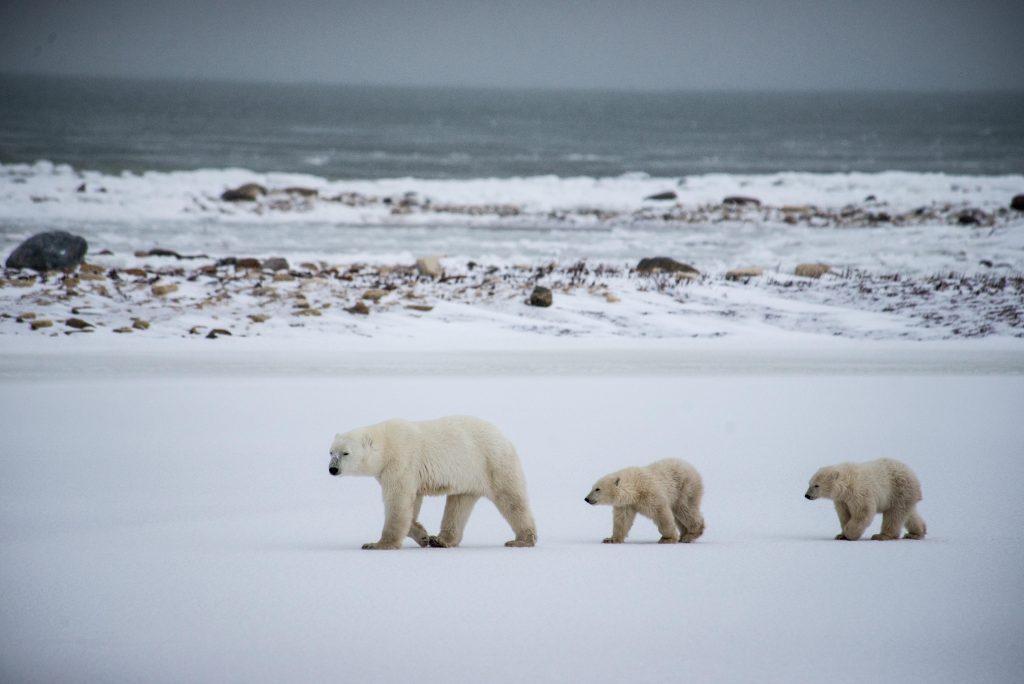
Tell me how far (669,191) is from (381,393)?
25624 mm

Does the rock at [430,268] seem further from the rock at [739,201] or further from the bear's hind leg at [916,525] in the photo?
the rock at [739,201]

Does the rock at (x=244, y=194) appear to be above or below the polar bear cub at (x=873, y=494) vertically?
below

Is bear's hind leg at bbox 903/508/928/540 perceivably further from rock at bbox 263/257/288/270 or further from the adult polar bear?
rock at bbox 263/257/288/270

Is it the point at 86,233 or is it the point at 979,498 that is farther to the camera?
the point at 86,233

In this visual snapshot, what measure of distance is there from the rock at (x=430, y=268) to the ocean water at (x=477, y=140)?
83.0ft

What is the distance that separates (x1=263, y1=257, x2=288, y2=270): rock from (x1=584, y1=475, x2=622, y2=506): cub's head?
10917 mm

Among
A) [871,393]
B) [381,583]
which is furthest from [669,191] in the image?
[381,583]

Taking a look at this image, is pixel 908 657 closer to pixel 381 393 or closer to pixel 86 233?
pixel 381 393

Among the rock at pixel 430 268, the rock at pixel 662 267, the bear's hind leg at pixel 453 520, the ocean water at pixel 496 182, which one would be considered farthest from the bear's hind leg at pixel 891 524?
the ocean water at pixel 496 182

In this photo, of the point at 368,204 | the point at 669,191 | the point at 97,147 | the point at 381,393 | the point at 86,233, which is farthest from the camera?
the point at 97,147

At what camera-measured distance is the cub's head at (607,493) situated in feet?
18.4

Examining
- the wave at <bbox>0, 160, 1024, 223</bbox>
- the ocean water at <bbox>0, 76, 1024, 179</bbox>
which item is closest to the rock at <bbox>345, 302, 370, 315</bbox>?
the wave at <bbox>0, 160, 1024, 223</bbox>

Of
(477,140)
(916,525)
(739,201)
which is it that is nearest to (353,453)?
(916,525)

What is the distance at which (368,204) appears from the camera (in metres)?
28.5
